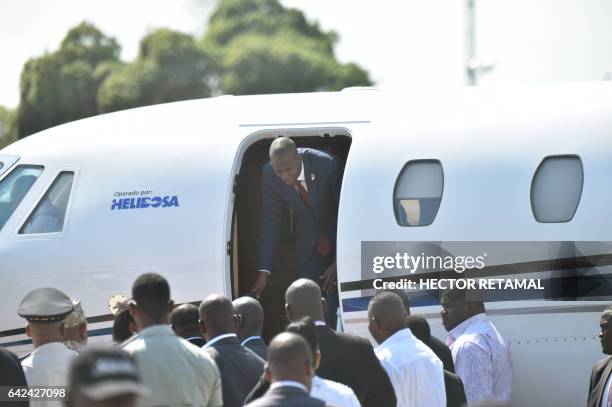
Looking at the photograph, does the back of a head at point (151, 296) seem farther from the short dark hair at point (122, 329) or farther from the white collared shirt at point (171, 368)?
the short dark hair at point (122, 329)

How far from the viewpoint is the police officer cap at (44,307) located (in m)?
8.11

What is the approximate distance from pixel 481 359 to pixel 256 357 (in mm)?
2593

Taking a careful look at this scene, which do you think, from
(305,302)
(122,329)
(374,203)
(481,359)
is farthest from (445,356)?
(122,329)

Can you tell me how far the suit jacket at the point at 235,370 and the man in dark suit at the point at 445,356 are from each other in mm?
1753

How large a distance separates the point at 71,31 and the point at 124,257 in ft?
166

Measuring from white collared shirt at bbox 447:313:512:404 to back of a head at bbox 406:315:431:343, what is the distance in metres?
0.62

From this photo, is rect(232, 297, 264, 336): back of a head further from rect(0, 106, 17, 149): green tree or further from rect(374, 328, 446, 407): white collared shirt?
rect(0, 106, 17, 149): green tree

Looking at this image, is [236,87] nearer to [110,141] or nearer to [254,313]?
[110,141]

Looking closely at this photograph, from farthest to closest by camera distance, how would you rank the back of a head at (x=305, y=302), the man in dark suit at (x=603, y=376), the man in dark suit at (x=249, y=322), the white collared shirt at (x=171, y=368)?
the man in dark suit at (x=603, y=376) < the man in dark suit at (x=249, y=322) < the back of a head at (x=305, y=302) < the white collared shirt at (x=171, y=368)

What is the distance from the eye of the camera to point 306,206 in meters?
12.1

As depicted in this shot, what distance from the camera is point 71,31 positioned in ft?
199

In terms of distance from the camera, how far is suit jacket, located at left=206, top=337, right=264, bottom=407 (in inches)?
327

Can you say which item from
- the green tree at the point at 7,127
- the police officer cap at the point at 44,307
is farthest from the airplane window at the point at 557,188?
the green tree at the point at 7,127

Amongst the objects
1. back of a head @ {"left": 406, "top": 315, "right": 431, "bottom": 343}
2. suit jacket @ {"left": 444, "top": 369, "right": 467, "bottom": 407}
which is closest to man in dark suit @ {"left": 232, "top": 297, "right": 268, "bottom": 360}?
back of a head @ {"left": 406, "top": 315, "right": 431, "bottom": 343}
